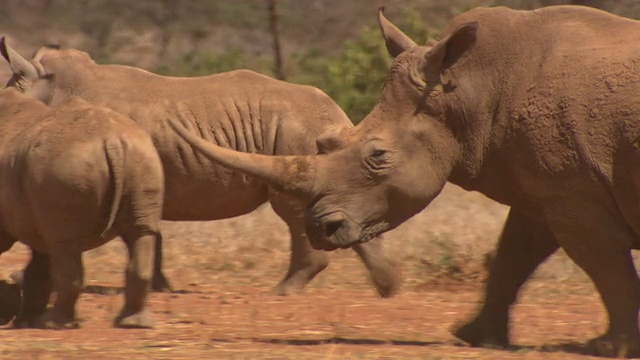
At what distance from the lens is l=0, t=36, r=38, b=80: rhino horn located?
1145 centimetres

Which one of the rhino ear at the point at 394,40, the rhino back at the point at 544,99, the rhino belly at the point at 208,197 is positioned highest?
the rhino ear at the point at 394,40

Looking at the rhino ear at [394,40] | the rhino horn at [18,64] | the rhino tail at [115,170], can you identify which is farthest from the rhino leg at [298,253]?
the rhino ear at [394,40]

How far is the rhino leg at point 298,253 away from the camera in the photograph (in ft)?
36.9

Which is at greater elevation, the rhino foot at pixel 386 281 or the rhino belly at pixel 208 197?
the rhino belly at pixel 208 197

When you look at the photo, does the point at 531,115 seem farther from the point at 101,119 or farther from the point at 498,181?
the point at 101,119

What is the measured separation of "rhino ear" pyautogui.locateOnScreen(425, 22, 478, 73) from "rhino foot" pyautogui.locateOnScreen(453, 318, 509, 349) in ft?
4.52

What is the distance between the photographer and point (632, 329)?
23.8ft

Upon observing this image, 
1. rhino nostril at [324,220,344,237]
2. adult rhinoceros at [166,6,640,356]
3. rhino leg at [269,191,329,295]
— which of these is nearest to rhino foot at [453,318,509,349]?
adult rhinoceros at [166,6,640,356]

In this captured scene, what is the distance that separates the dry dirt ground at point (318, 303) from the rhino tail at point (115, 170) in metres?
0.64

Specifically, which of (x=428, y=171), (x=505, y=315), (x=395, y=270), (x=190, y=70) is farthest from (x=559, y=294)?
(x=190, y=70)

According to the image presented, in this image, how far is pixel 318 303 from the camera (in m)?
10.2

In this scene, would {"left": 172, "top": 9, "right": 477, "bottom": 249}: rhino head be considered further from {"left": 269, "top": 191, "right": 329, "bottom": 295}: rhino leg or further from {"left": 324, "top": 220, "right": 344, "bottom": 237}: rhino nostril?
{"left": 269, "top": 191, "right": 329, "bottom": 295}: rhino leg

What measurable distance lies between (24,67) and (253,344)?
4600 millimetres

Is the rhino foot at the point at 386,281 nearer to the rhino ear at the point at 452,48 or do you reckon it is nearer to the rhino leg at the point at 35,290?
the rhino leg at the point at 35,290
